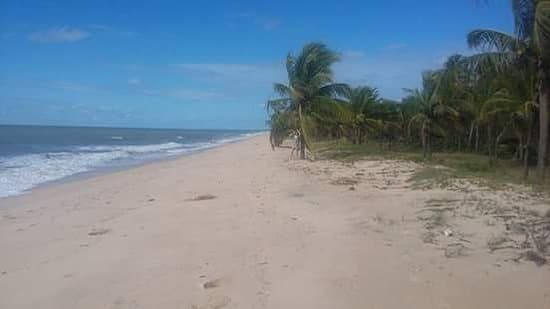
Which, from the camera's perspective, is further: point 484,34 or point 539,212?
point 484,34

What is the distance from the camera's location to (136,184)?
15.1 m

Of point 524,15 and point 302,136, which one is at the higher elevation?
point 524,15

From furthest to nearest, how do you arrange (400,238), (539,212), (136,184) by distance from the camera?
1. (136,184)
2. (539,212)
3. (400,238)

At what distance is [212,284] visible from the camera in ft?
16.6

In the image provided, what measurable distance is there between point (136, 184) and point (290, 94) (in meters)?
9.87

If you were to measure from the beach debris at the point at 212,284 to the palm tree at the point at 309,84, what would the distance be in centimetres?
1699

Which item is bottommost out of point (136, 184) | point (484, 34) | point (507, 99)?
point (136, 184)

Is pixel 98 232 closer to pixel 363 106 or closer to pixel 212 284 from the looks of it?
pixel 212 284

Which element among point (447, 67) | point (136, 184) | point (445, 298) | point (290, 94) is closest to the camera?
point (445, 298)

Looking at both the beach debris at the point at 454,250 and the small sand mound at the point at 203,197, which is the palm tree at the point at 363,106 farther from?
the beach debris at the point at 454,250

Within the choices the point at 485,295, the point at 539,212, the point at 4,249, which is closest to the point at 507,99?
the point at 539,212

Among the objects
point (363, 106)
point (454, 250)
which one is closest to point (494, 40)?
point (454, 250)

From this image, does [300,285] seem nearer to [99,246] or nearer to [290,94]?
[99,246]

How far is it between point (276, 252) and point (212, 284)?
1268 mm
